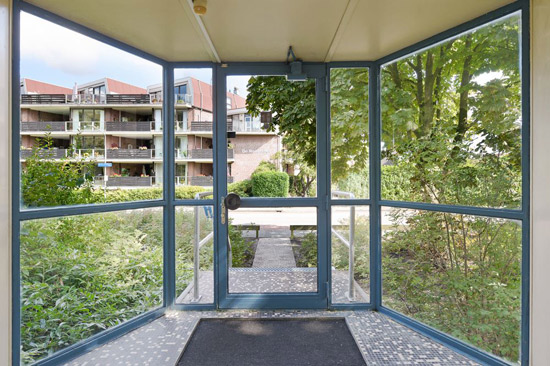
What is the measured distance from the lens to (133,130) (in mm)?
2617

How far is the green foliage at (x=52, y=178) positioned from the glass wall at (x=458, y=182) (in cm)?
257

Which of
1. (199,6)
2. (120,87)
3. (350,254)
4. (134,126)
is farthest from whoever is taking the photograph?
(350,254)

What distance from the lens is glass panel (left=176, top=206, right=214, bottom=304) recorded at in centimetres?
291

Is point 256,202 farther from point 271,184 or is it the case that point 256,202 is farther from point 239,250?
point 239,250

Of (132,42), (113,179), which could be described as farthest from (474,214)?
(132,42)

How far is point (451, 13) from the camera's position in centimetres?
207

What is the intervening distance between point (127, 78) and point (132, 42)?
0.97 feet

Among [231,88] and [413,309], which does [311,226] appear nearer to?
[413,309]

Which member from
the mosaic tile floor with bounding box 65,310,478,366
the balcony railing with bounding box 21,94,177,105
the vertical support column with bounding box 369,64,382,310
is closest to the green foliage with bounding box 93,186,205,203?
the balcony railing with bounding box 21,94,177,105

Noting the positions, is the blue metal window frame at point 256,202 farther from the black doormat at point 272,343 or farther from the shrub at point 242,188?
the black doormat at point 272,343

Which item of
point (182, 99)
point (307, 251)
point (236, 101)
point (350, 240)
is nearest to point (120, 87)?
point (182, 99)

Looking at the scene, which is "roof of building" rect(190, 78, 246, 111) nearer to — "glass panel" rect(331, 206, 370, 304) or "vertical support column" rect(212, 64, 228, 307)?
"vertical support column" rect(212, 64, 228, 307)

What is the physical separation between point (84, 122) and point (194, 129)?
90 cm

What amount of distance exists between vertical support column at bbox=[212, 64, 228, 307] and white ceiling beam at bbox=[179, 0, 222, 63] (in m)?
0.20
